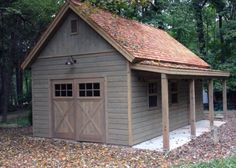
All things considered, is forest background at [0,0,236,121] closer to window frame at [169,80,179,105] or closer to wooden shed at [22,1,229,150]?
wooden shed at [22,1,229,150]

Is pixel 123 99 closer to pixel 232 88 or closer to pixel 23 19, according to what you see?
pixel 23 19

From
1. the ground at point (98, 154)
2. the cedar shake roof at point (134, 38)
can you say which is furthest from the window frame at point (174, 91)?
the ground at point (98, 154)

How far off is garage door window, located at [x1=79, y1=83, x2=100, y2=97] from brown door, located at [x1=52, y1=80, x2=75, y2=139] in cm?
48

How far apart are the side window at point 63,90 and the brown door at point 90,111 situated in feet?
1.59

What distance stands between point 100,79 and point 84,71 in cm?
72

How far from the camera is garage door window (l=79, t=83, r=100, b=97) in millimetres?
10953

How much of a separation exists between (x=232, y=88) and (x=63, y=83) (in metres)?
13.7

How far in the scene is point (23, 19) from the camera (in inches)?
686

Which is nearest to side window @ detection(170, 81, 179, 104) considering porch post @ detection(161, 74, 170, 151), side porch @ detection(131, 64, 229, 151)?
side porch @ detection(131, 64, 229, 151)

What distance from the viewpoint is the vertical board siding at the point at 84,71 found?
409 inches

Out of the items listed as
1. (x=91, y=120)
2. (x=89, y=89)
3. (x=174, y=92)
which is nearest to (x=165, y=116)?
(x=91, y=120)

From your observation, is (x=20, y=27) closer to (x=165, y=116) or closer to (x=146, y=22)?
(x=146, y=22)

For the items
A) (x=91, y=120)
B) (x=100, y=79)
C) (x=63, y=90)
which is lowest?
(x=91, y=120)

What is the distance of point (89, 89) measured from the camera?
11.1 meters
